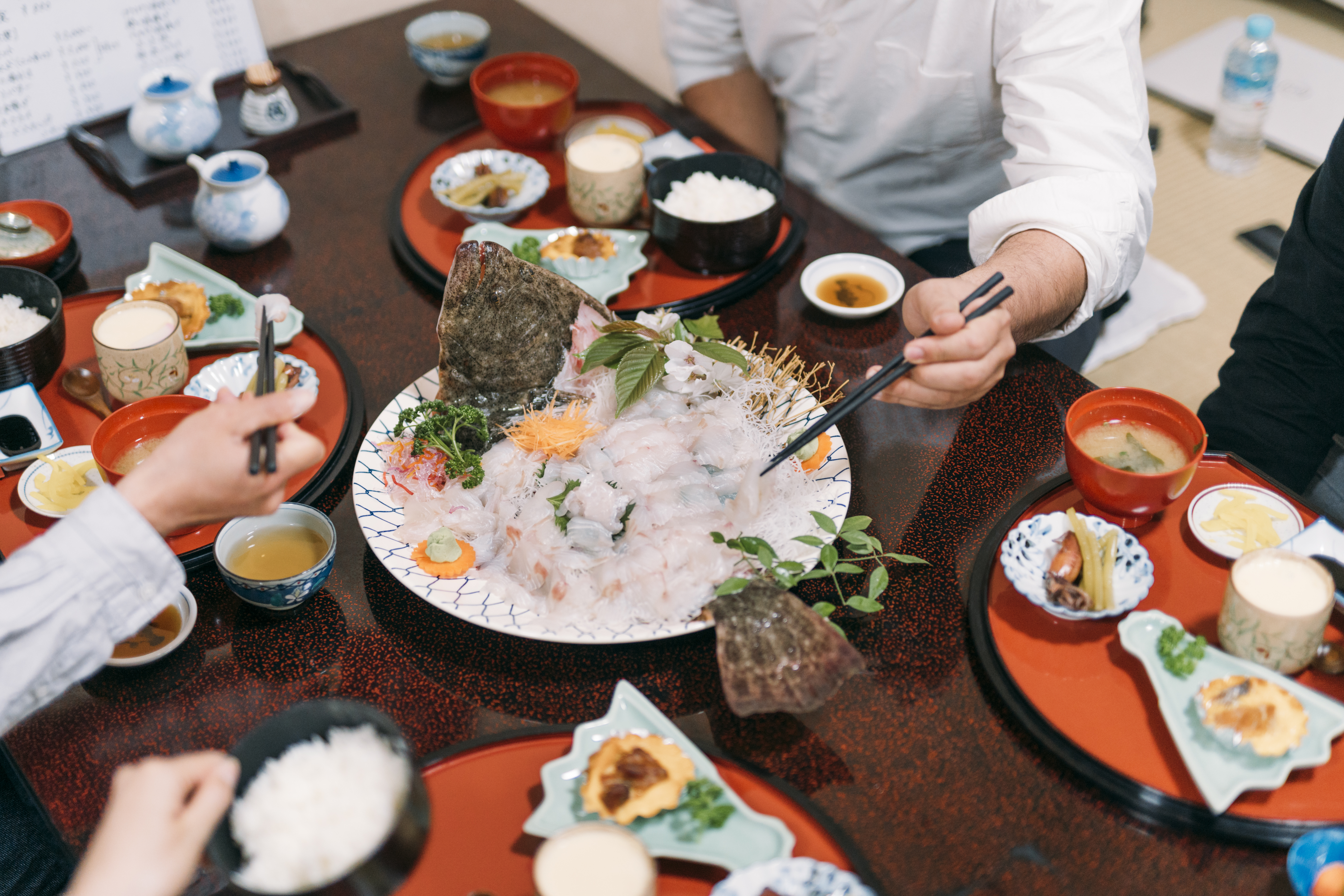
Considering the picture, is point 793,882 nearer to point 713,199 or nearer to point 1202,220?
point 713,199

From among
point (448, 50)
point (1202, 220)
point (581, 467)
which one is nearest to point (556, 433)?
point (581, 467)

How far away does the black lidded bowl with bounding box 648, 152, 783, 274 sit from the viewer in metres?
1.91

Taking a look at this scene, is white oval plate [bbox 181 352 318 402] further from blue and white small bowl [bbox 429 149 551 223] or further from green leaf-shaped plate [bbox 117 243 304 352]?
blue and white small bowl [bbox 429 149 551 223]

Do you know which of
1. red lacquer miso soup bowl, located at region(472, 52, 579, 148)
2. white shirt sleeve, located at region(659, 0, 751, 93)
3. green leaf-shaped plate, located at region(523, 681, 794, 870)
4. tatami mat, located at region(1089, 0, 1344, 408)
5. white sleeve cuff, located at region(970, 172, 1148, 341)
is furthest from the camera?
tatami mat, located at region(1089, 0, 1344, 408)

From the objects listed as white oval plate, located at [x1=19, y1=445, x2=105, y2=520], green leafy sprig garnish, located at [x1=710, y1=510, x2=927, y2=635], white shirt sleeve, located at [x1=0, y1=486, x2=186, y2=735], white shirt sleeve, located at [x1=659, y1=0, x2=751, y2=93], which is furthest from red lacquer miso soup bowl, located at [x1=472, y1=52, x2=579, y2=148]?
white shirt sleeve, located at [x1=0, y1=486, x2=186, y2=735]

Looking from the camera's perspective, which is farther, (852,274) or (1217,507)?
(852,274)

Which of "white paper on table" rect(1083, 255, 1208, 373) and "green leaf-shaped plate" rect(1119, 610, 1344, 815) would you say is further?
"white paper on table" rect(1083, 255, 1208, 373)

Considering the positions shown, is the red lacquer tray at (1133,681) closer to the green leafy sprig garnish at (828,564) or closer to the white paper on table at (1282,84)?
the green leafy sprig garnish at (828,564)

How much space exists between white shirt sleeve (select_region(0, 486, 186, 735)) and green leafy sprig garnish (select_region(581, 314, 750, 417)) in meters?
0.68

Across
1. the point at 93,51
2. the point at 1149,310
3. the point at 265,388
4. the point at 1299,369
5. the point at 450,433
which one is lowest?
the point at 1149,310

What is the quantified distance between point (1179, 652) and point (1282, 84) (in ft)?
12.9

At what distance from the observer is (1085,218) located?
175cm

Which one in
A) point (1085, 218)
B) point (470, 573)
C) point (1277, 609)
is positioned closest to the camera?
point (1277, 609)

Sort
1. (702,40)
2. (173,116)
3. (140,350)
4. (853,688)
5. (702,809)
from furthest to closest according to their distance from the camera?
1. (702,40)
2. (173,116)
3. (140,350)
4. (853,688)
5. (702,809)
